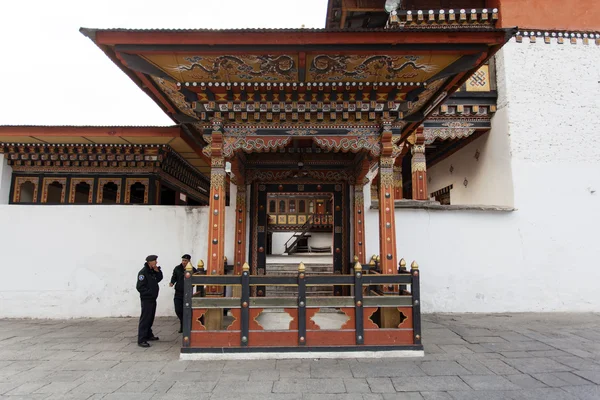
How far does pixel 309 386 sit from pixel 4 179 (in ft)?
26.6

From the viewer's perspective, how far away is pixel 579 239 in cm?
755

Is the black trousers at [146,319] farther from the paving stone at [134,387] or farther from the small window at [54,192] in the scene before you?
the small window at [54,192]

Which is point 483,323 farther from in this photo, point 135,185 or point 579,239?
point 135,185

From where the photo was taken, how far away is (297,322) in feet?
15.1

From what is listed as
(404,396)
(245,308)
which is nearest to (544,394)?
(404,396)

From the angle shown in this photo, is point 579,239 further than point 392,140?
Yes

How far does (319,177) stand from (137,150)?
4.02 m

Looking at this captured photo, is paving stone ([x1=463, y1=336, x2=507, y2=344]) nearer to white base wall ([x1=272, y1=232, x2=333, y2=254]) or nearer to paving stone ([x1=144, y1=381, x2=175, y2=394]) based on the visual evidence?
paving stone ([x1=144, y1=381, x2=175, y2=394])

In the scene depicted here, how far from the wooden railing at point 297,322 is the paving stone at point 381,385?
73 centimetres

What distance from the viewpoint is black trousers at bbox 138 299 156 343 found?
513 cm

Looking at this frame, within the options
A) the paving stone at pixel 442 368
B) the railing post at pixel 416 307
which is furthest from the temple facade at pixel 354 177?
the paving stone at pixel 442 368

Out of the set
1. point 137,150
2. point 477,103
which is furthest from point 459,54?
point 137,150

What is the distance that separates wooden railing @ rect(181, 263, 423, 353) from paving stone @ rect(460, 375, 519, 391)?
2.66 ft

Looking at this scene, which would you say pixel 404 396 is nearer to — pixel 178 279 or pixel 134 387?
pixel 134 387
